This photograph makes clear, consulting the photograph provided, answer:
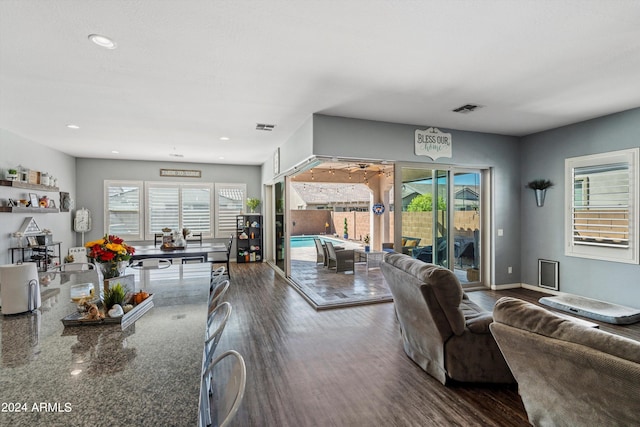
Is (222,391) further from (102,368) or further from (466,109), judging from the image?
(466,109)

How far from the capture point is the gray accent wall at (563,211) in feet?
14.9

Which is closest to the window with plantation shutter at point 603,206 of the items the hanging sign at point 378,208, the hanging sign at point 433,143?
the hanging sign at point 433,143

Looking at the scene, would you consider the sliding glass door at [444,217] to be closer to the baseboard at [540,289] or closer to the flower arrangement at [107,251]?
the baseboard at [540,289]

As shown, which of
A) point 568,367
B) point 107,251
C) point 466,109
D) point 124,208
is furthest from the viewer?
point 124,208

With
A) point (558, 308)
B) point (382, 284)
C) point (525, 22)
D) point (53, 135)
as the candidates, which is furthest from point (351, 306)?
point (53, 135)

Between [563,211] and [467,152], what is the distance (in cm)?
184

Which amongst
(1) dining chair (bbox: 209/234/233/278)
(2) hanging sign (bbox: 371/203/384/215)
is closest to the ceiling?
(1) dining chair (bbox: 209/234/233/278)

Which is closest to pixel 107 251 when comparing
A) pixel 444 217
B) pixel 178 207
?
pixel 444 217

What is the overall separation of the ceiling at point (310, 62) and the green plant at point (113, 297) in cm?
188

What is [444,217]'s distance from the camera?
575 cm

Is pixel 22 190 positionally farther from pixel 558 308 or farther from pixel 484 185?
pixel 558 308

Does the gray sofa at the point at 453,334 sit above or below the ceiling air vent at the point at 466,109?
below

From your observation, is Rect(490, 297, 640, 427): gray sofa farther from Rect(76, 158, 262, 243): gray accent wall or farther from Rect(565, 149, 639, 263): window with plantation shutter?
Rect(76, 158, 262, 243): gray accent wall

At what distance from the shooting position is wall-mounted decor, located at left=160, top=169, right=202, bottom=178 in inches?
340
